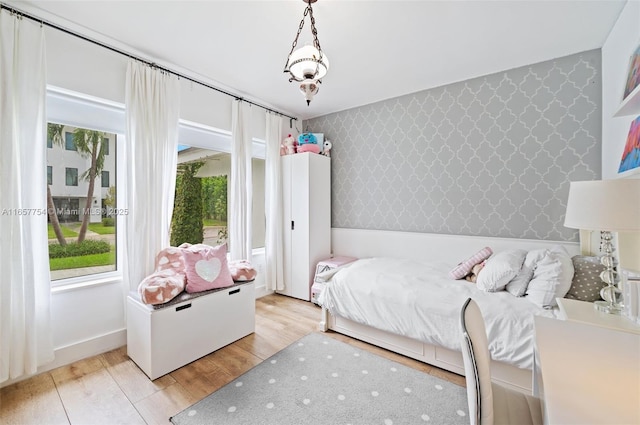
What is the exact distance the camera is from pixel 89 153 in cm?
234

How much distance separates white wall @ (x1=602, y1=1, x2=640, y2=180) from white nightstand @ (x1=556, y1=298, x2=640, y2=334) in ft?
3.92

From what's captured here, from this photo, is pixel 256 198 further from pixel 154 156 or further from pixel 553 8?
pixel 553 8

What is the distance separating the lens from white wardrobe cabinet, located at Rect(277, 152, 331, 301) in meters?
3.49

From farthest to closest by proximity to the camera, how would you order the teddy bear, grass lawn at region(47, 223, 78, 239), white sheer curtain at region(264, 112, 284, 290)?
white sheer curtain at region(264, 112, 284, 290), the teddy bear, grass lawn at region(47, 223, 78, 239)

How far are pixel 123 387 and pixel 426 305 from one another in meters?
2.24

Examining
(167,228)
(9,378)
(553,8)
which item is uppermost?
(553,8)

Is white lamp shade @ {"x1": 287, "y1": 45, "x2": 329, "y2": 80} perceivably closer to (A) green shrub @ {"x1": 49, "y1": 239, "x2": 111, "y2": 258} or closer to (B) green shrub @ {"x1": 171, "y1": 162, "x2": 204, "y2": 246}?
(B) green shrub @ {"x1": 171, "y1": 162, "x2": 204, "y2": 246}

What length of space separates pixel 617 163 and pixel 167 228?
12.3 feet

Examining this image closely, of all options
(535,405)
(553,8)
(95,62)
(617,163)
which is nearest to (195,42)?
(95,62)

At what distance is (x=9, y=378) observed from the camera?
5.85 ft

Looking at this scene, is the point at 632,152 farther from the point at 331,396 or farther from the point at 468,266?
the point at 331,396

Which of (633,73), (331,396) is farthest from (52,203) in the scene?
(633,73)

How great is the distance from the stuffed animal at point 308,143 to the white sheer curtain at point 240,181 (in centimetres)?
72

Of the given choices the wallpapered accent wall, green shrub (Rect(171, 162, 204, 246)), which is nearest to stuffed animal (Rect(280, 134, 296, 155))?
the wallpapered accent wall
